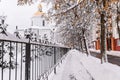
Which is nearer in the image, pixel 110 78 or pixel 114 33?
pixel 110 78

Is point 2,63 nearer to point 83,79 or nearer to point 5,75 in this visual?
point 5,75

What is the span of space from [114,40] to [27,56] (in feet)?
222

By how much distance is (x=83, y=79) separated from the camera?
44.1 feet

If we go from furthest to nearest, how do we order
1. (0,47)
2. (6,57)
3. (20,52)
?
1. (20,52)
2. (6,57)
3. (0,47)

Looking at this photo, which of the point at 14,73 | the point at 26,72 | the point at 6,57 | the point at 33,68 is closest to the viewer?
the point at 6,57

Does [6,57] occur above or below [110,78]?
above

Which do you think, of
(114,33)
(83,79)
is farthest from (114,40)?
(83,79)

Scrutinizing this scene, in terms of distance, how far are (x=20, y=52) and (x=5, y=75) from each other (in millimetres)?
1198

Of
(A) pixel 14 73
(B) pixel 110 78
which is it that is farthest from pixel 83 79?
(A) pixel 14 73

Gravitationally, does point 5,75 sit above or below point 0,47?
below

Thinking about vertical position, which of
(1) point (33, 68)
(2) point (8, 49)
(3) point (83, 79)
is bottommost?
(3) point (83, 79)

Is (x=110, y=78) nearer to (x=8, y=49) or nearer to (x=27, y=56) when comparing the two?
(x=27, y=56)

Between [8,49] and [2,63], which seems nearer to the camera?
[2,63]

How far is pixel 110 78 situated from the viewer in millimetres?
9789
